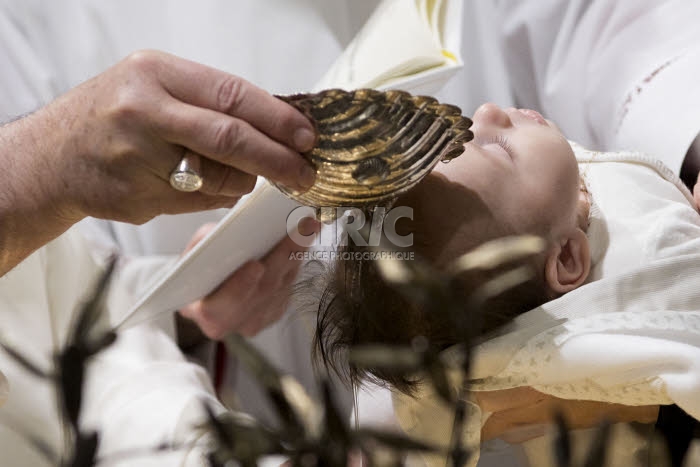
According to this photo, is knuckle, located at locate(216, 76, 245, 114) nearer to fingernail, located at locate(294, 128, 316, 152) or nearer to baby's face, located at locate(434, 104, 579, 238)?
fingernail, located at locate(294, 128, 316, 152)

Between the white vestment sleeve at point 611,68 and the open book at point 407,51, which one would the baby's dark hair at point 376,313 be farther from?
the white vestment sleeve at point 611,68

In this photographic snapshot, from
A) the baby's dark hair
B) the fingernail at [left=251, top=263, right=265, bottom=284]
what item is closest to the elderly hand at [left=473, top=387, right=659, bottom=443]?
the baby's dark hair

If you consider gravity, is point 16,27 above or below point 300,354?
above

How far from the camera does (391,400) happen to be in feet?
2.13

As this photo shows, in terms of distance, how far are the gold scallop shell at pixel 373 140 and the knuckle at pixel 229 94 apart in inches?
1.6

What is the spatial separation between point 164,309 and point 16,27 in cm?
63

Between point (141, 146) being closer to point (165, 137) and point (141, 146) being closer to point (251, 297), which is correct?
point (165, 137)

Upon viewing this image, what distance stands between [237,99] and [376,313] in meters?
0.18

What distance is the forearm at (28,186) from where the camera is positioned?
65cm

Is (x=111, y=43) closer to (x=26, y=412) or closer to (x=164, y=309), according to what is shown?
(x=164, y=309)

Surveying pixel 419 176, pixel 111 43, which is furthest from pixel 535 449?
pixel 111 43

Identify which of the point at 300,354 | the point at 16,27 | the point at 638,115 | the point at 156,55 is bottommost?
the point at 300,354

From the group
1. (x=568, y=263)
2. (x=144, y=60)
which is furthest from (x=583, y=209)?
(x=144, y=60)

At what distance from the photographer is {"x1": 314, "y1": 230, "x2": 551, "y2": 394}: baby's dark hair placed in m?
0.51
